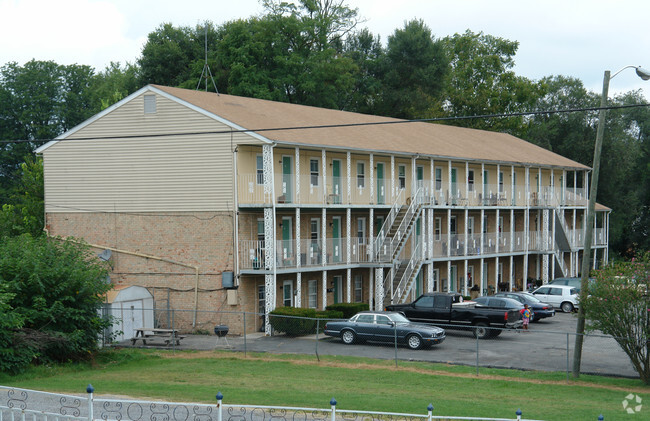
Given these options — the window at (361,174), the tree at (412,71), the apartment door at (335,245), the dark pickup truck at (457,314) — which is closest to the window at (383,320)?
the dark pickup truck at (457,314)

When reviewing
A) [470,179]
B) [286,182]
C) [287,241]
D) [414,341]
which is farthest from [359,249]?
[470,179]

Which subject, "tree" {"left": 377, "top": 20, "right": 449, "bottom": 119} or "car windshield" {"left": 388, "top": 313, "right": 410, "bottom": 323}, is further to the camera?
"tree" {"left": 377, "top": 20, "right": 449, "bottom": 119}

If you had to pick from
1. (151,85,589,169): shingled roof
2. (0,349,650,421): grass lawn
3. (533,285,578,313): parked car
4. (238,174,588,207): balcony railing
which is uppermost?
(151,85,589,169): shingled roof

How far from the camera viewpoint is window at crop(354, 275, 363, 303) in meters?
39.7

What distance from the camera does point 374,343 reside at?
1147 inches

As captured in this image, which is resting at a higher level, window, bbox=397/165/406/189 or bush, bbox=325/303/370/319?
window, bbox=397/165/406/189

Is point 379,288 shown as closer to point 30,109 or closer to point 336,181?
point 336,181

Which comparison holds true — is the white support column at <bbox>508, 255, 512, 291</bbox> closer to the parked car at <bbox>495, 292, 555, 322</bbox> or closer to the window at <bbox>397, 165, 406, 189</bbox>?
the window at <bbox>397, 165, 406, 189</bbox>

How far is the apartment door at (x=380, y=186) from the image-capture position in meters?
39.5

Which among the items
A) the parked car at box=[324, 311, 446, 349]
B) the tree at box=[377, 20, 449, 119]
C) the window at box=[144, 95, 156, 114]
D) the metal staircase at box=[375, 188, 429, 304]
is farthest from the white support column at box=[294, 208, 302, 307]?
the tree at box=[377, 20, 449, 119]

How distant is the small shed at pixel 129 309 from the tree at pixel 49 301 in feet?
11.7

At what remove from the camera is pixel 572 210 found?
195 feet

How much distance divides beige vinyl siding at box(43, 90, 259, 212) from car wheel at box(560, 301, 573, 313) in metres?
20.6

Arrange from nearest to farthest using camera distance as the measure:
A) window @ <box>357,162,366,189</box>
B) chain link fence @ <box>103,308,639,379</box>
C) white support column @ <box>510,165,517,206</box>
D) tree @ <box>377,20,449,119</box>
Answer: chain link fence @ <box>103,308,639,379</box>, window @ <box>357,162,366,189</box>, white support column @ <box>510,165,517,206</box>, tree @ <box>377,20,449,119</box>
